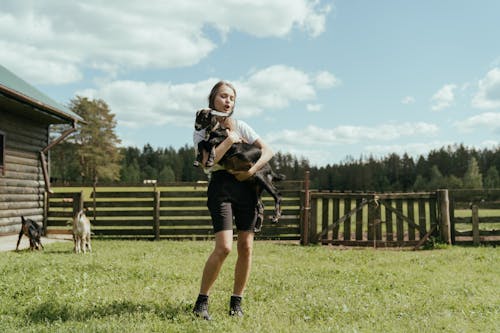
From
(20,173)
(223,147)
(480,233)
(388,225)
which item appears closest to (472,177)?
(480,233)

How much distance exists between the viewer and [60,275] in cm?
598

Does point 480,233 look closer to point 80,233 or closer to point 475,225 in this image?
point 475,225

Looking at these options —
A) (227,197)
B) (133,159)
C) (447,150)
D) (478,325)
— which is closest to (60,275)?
(227,197)

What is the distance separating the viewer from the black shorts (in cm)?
388

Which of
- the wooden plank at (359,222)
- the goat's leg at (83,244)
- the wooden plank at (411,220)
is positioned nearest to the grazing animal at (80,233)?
the goat's leg at (83,244)

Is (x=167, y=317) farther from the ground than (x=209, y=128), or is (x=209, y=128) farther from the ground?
(x=209, y=128)

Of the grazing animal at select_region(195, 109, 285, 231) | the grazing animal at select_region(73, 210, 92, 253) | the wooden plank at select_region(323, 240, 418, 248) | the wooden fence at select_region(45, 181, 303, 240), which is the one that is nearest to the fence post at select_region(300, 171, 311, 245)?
the wooden fence at select_region(45, 181, 303, 240)

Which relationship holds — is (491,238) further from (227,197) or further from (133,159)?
(133,159)

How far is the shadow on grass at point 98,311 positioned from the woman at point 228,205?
1.09 feet

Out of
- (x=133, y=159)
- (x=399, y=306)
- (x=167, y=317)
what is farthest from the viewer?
(x=133, y=159)

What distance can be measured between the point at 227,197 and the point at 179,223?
29.4ft

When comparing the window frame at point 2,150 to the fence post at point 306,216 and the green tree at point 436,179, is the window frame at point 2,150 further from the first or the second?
the green tree at point 436,179

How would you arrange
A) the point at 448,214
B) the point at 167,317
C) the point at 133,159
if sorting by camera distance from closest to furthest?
the point at 167,317 → the point at 448,214 → the point at 133,159

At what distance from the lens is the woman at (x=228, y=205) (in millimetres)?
3877
